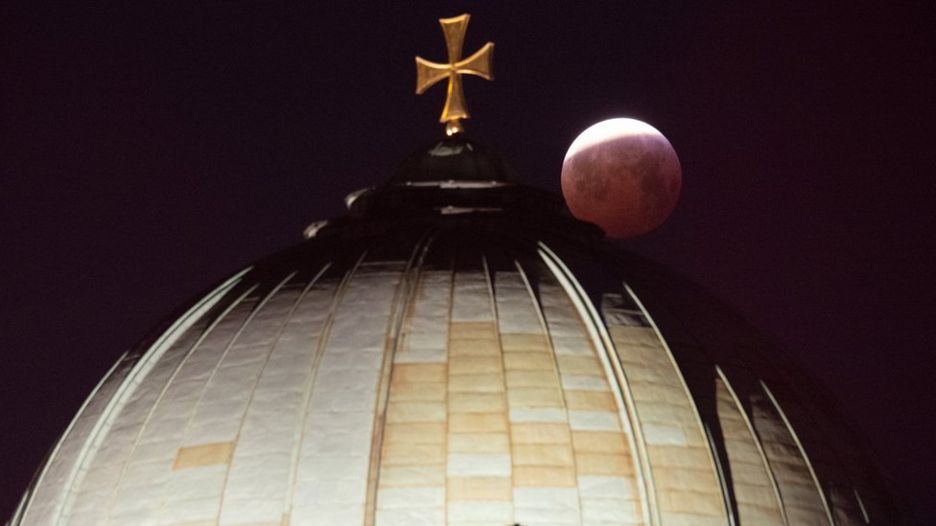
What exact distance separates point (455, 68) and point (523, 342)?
32.4ft

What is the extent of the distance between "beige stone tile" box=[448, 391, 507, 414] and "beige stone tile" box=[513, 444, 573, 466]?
0.83 metres

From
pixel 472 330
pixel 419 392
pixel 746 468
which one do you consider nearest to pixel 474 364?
pixel 472 330

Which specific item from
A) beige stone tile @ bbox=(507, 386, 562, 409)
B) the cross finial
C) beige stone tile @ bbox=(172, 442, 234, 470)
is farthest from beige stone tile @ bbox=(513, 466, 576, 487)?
the cross finial

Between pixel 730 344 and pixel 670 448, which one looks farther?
pixel 730 344

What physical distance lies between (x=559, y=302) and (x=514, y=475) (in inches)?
177

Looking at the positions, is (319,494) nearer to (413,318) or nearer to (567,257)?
(413,318)

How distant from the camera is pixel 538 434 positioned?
38.7m

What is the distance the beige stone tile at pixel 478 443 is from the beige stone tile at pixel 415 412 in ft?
1.61

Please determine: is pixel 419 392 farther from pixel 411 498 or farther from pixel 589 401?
pixel 589 401

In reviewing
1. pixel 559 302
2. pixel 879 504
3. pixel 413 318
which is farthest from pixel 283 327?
pixel 879 504

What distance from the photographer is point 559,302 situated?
41.6 meters

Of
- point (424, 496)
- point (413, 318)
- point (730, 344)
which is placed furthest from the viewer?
point (730, 344)

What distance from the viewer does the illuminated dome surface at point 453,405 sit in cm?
3819

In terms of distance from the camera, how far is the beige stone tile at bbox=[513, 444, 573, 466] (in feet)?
126
